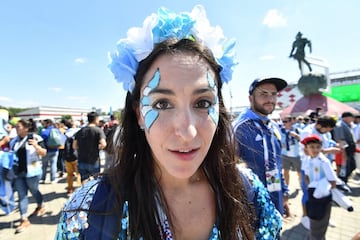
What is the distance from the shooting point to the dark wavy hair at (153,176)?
1049 mm

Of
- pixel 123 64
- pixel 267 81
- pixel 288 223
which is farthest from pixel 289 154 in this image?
pixel 123 64

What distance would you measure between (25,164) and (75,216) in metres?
3.46

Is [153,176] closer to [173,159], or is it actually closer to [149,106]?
[173,159]

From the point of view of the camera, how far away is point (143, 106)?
1077 mm

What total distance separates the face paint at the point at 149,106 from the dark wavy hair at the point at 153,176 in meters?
0.08

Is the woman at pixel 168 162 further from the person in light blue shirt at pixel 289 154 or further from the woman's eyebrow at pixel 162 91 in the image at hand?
the person in light blue shirt at pixel 289 154

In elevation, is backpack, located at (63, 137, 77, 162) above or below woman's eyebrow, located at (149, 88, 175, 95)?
below

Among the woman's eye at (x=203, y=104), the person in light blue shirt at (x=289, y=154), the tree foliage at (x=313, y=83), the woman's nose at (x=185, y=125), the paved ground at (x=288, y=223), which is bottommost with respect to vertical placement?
the paved ground at (x=288, y=223)

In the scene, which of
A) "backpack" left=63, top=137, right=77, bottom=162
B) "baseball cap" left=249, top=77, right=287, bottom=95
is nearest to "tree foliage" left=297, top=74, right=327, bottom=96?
"baseball cap" left=249, top=77, right=287, bottom=95

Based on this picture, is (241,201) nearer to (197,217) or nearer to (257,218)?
(257,218)

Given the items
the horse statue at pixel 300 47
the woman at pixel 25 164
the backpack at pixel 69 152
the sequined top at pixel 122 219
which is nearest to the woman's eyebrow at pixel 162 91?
the sequined top at pixel 122 219

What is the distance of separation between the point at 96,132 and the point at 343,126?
537 centimetres

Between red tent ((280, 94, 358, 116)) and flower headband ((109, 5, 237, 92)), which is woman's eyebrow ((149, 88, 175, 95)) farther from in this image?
red tent ((280, 94, 358, 116))

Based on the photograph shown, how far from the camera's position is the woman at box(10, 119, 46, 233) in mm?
3697
